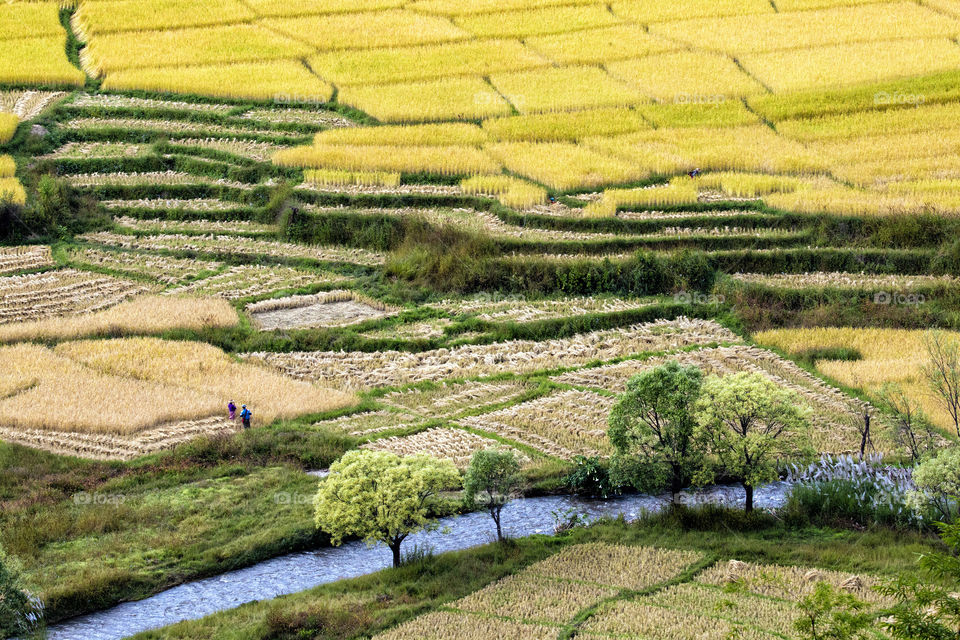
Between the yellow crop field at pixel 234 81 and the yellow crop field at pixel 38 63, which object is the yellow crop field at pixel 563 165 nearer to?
the yellow crop field at pixel 234 81

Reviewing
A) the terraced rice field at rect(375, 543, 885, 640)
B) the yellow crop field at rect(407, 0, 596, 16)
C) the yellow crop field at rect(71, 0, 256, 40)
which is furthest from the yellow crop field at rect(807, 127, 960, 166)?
the yellow crop field at rect(71, 0, 256, 40)

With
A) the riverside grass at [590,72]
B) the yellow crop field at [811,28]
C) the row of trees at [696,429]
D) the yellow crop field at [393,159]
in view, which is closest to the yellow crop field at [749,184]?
the riverside grass at [590,72]

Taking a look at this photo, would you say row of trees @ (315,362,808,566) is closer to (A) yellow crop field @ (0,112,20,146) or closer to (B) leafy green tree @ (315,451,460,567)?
(B) leafy green tree @ (315,451,460,567)

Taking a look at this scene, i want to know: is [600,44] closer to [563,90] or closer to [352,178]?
[563,90]

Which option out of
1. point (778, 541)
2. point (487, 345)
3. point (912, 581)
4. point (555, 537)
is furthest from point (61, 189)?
point (912, 581)

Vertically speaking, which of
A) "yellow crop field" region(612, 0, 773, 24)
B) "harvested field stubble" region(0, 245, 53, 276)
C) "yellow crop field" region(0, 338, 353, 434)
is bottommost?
"harvested field stubble" region(0, 245, 53, 276)
